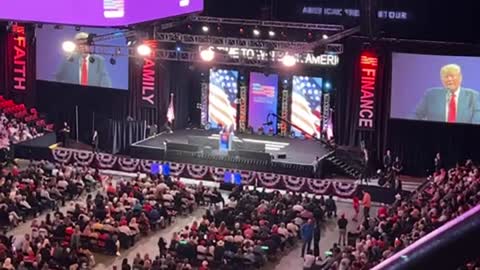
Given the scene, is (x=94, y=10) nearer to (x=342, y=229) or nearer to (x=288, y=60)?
(x=288, y=60)

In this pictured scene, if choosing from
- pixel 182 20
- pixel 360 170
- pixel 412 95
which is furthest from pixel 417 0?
pixel 182 20

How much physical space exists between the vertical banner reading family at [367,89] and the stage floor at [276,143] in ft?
4.93

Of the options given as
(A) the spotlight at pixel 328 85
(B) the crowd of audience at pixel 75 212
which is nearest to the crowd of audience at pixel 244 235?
(B) the crowd of audience at pixel 75 212

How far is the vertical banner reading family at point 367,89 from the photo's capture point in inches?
1031

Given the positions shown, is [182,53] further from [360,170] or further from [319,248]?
[319,248]

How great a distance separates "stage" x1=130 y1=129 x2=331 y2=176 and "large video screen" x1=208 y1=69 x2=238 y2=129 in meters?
1.55

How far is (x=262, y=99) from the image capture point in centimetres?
2903

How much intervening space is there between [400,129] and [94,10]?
10.8 meters

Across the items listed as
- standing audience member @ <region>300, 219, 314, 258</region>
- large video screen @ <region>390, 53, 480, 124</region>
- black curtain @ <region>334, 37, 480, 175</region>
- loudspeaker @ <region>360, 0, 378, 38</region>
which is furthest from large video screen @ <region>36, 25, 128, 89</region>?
standing audience member @ <region>300, 219, 314, 258</region>

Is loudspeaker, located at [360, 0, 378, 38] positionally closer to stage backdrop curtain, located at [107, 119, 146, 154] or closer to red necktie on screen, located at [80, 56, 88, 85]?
stage backdrop curtain, located at [107, 119, 146, 154]

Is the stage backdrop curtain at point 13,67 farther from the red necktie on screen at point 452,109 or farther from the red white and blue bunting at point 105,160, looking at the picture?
the red necktie on screen at point 452,109

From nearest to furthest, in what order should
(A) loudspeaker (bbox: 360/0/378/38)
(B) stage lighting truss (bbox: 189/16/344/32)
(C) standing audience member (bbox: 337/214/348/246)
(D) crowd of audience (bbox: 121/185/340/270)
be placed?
1. (D) crowd of audience (bbox: 121/185/340/270)
2. (C) standing audience member (bbox: 337/214/348/246)
3. (A) loudspeaker (bbox: 360/0/378/38)
4. (B) stage lighting truss (bbox: 189/16/344/32)

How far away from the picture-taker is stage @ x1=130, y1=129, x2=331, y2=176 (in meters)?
25.0

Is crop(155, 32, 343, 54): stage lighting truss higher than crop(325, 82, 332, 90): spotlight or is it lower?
higher
